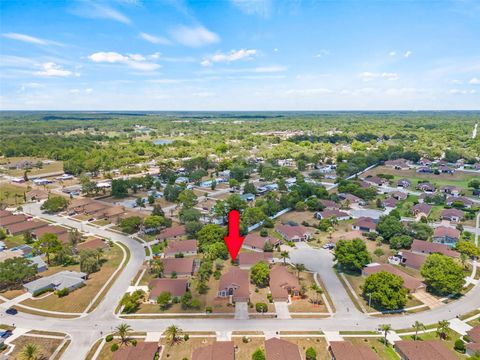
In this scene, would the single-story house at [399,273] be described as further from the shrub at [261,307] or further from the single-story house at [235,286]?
the single-story house at [235,286]

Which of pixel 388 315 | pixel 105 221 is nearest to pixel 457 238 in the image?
pixel 388 315

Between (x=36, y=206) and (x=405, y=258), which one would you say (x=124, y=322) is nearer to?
(x=405, y=258)

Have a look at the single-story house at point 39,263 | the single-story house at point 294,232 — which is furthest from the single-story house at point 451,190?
the single-story house at point 39,263

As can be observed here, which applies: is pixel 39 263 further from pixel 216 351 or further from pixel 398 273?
pixel 398 273

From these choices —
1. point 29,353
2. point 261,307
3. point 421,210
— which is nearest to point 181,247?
point 261,307

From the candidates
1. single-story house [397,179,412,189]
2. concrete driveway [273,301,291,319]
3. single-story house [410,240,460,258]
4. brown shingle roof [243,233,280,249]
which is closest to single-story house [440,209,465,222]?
single-story house [410,240,460,258]

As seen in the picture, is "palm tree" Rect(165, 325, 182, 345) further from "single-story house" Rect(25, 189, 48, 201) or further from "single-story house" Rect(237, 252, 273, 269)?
"single-story house" Rect(25, 189, 48, 201)
